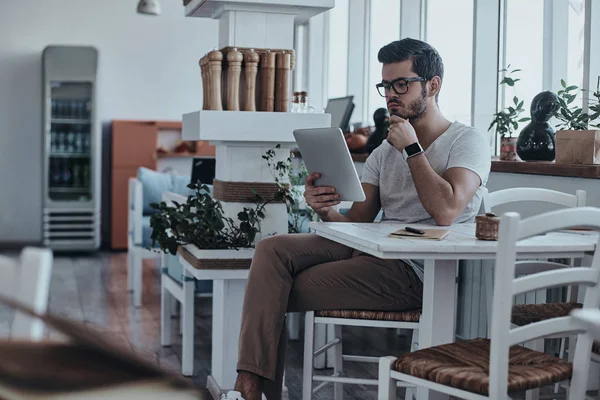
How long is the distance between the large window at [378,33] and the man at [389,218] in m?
3.60

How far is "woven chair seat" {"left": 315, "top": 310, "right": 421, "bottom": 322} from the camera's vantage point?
246cm

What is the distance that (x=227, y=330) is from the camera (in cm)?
321

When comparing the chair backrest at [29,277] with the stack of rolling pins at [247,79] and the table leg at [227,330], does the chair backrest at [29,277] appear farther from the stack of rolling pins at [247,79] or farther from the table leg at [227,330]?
the stack of rolling pins at [247,79]

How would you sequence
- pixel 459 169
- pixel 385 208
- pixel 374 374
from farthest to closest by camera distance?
pixel 374 374
pixel 385 208
pixel 459 169

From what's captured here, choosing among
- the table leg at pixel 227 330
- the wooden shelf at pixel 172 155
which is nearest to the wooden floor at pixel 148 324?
the table leg at pixel 227 330

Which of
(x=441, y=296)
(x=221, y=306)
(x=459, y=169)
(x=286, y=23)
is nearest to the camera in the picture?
(x=441, y=296)

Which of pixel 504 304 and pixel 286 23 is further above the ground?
pixel 286 23

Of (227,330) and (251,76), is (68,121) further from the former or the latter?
(227,330)

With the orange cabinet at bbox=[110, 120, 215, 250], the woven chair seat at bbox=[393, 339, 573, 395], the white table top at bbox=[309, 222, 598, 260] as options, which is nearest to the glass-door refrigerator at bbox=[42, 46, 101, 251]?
the orange cabinet at bbox=[110, 120, 215, 250]

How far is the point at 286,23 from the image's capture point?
3.43 meters

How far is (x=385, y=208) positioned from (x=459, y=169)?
36cm

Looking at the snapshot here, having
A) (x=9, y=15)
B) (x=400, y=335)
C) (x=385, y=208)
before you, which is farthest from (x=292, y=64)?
(x=9, y=15)

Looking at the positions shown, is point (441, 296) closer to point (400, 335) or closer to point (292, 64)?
point (292, 64)

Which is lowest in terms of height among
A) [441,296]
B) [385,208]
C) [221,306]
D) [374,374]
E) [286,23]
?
[374,374]
